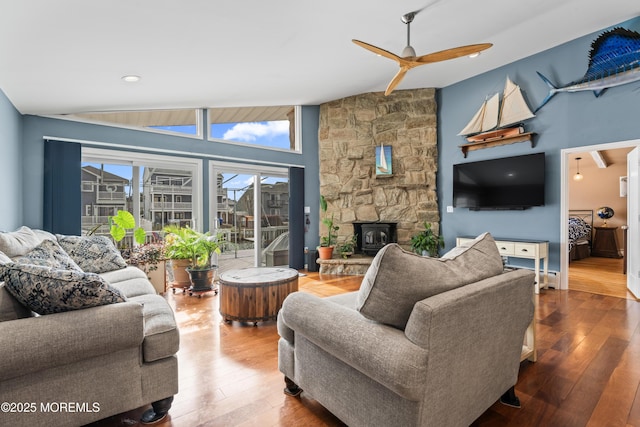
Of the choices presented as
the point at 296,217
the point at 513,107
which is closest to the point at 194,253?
the point at 296,217

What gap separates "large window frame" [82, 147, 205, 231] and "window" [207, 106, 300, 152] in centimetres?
55

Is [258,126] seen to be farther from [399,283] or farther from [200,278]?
[399,283]

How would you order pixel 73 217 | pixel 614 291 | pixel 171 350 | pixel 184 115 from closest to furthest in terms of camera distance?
pixel 171 350 < pixel 73 217 < pixel 614 291 < pixel 184 115

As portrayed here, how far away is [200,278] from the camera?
13.1 ft

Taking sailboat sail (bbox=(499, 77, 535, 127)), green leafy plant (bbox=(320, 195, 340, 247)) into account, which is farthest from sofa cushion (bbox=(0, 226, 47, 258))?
sailboat sail (bbox=(499, 77, 535, 127))

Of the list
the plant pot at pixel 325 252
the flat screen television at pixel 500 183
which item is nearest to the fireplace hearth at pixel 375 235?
the plant pot at pixel 325 252

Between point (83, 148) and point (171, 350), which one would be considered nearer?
point (171, 350)

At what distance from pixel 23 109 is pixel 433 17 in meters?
4.38

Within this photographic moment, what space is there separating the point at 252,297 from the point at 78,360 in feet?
5.18

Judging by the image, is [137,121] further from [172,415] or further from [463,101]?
[463,101]

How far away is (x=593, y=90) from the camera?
401 cm

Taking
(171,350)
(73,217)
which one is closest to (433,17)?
(171,350)

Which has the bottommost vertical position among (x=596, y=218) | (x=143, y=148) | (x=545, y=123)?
(x=596, y=218)

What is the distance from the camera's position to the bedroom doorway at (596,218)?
5.54 meters
